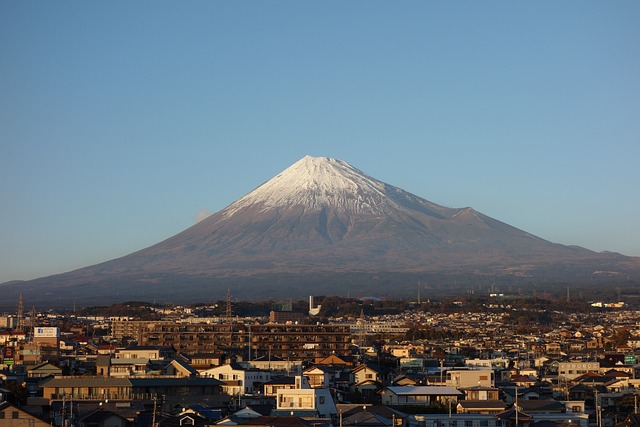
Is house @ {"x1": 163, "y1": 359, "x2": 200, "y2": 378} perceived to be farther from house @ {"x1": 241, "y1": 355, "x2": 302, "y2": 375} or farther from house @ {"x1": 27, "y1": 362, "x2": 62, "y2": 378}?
house @ {"x1": 241, "y1": 355, "x2": 302, "y2": 375}

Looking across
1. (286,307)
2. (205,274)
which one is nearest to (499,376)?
(286,307)

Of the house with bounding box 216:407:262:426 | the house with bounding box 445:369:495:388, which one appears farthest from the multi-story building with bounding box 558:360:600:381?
the house with bounding box 216:407:262:426

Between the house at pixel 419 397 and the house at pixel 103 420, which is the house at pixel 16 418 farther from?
the house at pixel 419 397

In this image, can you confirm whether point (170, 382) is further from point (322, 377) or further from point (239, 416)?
point (239, 416)

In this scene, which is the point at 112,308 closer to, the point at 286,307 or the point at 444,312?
the point at 286,307

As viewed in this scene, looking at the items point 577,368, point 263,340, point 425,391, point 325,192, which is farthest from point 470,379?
point 325,192

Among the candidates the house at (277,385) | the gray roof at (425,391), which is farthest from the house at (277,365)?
the gray roof at (425,391)
